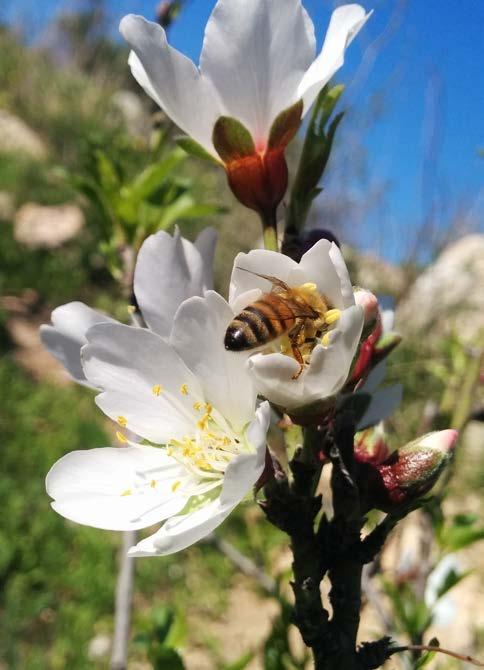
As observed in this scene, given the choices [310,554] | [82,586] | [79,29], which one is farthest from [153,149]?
[79,29]

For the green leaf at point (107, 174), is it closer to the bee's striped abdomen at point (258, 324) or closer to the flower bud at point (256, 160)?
the flower bud at point (256, 160)

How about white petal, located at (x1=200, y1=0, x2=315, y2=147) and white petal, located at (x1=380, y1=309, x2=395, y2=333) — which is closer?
white petal, located at (x1=200, y1=0, x2=315, y2=147)

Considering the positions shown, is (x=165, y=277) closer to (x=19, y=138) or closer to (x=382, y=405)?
(x=382, y=405)

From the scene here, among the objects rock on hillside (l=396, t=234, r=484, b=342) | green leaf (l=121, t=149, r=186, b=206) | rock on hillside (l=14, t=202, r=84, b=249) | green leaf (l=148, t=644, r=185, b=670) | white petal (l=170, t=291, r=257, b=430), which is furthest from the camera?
rock on hillside (l=14, t=202, r=84, b=249)

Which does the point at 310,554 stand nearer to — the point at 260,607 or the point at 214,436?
the point at 214,436

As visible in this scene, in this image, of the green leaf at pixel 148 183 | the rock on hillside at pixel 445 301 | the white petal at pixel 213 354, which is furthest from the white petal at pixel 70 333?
the rock on hillside at pixel 445 301

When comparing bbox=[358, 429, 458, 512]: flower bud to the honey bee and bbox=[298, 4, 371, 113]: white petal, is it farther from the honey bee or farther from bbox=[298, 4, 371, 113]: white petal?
bbox=[298, 4, 371, 113]: white petal

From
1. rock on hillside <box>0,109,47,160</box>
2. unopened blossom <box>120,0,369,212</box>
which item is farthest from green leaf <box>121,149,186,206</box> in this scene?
rock on hillside <box>0,109,47,160</box>
